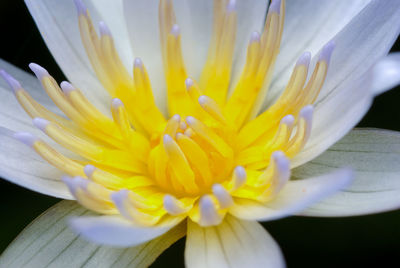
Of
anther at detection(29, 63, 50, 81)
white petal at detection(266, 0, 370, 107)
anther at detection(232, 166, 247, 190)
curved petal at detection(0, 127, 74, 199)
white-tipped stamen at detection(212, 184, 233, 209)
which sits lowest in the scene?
white-tipped stamen at detection(212, 184, 233, 209)

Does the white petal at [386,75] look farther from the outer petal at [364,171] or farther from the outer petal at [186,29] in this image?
the outer petal at [186,29]

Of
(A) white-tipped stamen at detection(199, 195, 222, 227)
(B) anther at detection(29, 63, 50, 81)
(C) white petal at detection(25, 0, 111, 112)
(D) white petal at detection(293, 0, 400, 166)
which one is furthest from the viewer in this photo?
(C) white petal at detection(25, 0, 111, 112)

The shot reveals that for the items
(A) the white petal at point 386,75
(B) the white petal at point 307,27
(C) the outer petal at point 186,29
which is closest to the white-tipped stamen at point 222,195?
(A) the white petal at point 386,75

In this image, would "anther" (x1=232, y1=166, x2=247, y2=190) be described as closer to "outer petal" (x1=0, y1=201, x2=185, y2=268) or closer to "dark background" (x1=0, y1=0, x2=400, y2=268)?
"outer petal" (x1=0, y1=201, x2=185, y2=268)

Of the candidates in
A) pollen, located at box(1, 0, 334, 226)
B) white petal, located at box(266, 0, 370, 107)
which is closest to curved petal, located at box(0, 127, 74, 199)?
pollen, located at box(1, 0, 334, 226)

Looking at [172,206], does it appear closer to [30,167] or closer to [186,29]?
[30,167]

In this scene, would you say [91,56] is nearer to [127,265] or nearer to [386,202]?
[127,265]

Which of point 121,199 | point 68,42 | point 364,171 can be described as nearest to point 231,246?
point 121,199
